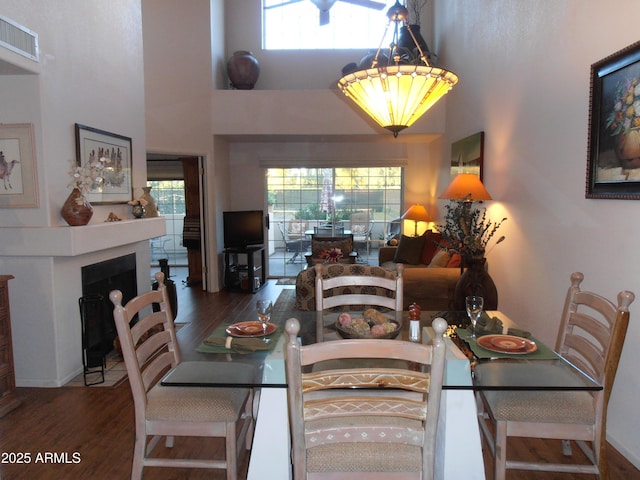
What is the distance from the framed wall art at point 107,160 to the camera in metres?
3.65

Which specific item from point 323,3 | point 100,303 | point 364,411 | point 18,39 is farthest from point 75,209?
point 323,3

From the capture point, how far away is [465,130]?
217 inches

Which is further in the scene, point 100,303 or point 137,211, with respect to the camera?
point 137,211

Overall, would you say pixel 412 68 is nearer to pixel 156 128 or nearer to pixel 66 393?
pixel 66 393

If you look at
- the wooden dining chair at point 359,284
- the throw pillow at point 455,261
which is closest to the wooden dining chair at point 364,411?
the wooden dining chair at point 359,284

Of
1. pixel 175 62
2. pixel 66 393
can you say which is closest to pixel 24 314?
pixel 66 393

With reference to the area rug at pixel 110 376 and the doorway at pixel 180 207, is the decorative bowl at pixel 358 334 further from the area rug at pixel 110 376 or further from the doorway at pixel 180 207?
the doorway at pixel 180 207

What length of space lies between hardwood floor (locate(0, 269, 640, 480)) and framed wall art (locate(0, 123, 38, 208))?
1.37 metres

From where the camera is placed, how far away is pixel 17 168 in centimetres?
327

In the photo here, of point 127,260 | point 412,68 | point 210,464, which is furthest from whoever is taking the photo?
point 127,260

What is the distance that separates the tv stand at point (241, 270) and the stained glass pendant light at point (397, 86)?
4574mm

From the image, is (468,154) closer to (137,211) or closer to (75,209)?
(137,211)

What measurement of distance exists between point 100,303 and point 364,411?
10.4 feet

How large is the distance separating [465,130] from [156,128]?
12.6 feet
